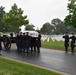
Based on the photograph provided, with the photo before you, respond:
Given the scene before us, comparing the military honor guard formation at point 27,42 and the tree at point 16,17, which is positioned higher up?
the tree at point 16,17

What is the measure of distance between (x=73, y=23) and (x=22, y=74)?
49.9 feet

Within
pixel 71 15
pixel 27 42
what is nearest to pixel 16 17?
pixel 71 15

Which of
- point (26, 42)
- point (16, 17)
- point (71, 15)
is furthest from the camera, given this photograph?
point (16, 17)

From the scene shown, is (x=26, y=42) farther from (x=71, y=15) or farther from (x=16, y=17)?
(x=16, y=17)

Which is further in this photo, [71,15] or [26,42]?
[71,15]

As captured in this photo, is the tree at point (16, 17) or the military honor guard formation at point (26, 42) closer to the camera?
the military honor guard formation at point (26, 42)

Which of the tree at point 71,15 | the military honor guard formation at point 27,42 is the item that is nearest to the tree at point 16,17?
the tree at point 71,15

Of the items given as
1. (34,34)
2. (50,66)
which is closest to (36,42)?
(34,34)

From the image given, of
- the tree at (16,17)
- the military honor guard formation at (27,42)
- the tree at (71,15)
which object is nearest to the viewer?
the military honor guard formation at (27,42)

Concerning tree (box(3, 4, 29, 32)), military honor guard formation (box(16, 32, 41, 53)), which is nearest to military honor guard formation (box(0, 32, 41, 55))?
military honor guard formation (box(16, 32, 41, 53))

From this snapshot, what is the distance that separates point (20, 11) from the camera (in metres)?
53.6

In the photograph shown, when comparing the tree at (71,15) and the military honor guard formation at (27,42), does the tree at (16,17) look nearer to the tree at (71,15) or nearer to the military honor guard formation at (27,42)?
the tree at (71,15)

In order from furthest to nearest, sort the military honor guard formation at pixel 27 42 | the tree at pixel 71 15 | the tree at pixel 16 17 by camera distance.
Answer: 1. the tree at pixel 16 17
2. the tree at pixel 71 15
3. the military honor guard formation at pixel 27 42

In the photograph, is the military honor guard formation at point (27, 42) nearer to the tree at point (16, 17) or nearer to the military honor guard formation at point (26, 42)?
the military honor guard formation at point (26, 42)
